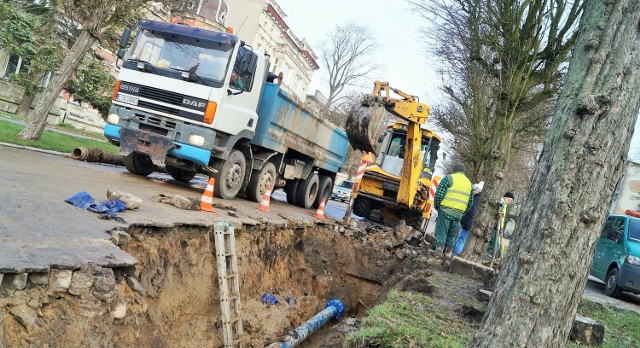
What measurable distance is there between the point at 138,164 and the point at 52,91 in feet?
11.8

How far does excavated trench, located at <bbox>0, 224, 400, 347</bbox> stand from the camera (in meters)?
3.34

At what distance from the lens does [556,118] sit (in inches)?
112

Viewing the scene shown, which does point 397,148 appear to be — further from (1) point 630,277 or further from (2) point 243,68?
(1) point 630,277

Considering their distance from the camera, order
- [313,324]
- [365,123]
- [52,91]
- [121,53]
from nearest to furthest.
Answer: [313,324] → [121,53] → [365,123] → [52,91]

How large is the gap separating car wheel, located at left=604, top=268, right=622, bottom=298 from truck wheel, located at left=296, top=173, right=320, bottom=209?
23.8ft

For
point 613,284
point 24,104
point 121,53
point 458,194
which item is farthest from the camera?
point 24,104

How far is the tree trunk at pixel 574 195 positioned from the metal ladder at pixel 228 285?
3.58 meters

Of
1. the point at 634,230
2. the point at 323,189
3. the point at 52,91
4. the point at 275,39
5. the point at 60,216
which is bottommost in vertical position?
the point at 60,216

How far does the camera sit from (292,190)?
12.7 meters

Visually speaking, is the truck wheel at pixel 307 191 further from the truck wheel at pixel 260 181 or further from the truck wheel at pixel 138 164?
the truck wheel at pixel 138 164

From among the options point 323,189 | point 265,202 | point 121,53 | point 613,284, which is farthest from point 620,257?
point 121,53

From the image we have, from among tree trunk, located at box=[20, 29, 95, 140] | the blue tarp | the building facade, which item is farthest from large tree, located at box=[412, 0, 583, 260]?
the building facade

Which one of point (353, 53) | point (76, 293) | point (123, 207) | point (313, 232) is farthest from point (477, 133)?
point (353, 53)

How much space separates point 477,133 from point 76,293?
1636 cm
